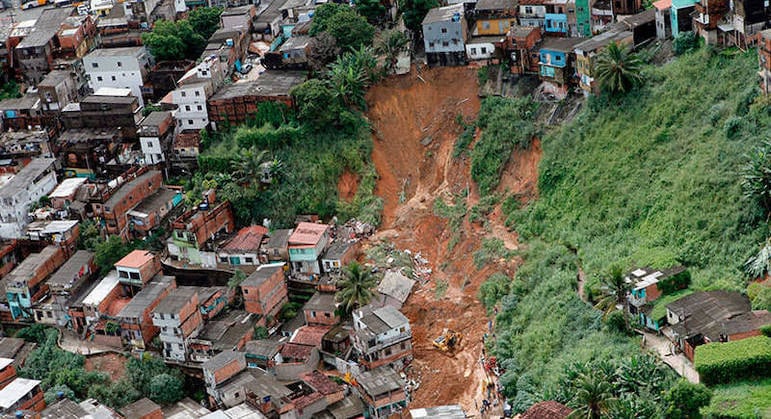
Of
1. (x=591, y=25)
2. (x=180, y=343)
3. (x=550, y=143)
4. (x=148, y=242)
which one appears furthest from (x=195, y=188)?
(x=591, y=25)

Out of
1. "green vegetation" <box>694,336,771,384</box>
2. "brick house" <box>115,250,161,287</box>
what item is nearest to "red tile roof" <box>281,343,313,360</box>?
"brick house" <box>115,250,161,287</box>

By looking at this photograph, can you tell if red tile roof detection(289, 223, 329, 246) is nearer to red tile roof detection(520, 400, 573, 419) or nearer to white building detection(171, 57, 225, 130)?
white building detection(171, 57, 225, 130)

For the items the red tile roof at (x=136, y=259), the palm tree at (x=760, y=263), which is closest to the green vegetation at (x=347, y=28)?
the red tile roof at (x=136, y=259)

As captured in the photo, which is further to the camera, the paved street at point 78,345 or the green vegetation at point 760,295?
the paved street at point 78,345

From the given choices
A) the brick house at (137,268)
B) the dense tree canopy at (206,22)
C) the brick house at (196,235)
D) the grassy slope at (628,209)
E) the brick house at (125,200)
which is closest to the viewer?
the grassy slope at (628,209)

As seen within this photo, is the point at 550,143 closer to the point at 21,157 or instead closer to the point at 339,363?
the point at 339,363

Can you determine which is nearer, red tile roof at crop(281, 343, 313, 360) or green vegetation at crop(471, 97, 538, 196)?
red tile roof at crop(281, 343, 313, 360)

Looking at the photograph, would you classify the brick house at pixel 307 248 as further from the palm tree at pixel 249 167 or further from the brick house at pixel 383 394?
the brick house at pixel 383 394
